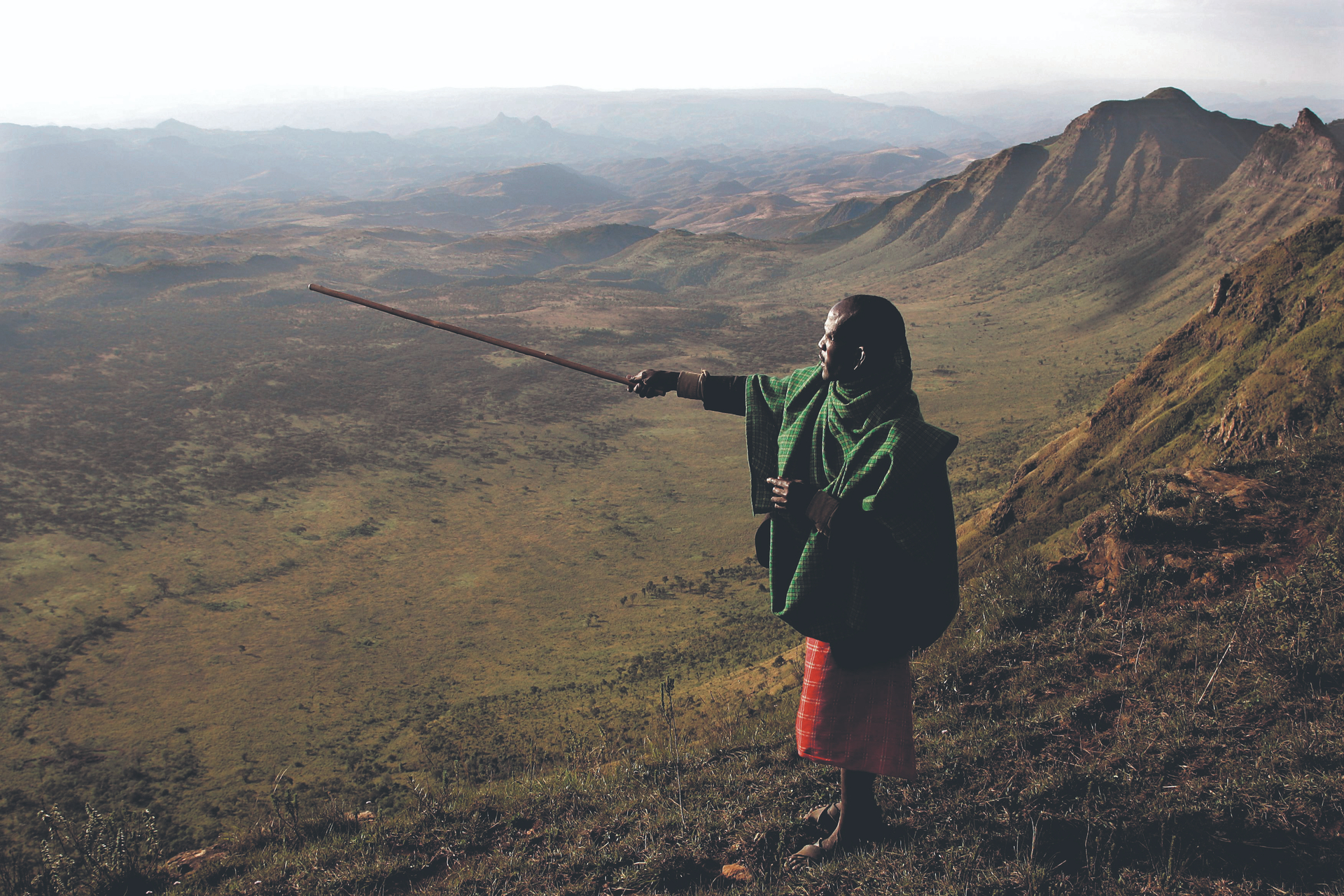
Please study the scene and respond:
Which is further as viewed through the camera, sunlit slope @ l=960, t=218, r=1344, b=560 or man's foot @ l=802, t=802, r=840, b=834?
sunlit slope @ l=960, t=218, r=1344, b=560

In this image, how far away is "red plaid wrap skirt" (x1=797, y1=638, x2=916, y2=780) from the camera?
3.26 metres

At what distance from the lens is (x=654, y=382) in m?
4.36

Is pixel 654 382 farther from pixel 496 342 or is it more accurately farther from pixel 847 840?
pixel 847 840

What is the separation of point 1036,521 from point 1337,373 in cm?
367

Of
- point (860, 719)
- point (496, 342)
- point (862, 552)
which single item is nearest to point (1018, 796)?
point (860, 719)

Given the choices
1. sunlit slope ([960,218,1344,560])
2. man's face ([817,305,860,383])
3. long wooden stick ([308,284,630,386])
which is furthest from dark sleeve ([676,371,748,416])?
sunlit slope ([960,218,1344,560])

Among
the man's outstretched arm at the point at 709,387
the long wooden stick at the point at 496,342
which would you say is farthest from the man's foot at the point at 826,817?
the long wooden stick at the point at 496,342

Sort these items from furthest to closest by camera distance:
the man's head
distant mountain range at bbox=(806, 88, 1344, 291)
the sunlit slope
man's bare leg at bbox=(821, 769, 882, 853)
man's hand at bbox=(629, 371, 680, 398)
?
distant mountain range at bbox=(806, 88, 1344, 291) < the sunlit slope < man's hand at bbox=(629, 371, 680, 398) < man's bare leg at bbox=(821, 769, 882, 853) < the man's head

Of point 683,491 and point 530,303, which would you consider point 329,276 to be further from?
point 683,491

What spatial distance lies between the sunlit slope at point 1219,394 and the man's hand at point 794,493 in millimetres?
7060

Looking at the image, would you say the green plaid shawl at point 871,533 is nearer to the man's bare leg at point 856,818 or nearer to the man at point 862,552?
the man at point 862,552

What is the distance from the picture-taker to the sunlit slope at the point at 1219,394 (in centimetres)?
833

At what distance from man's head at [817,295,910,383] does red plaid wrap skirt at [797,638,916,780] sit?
131cm

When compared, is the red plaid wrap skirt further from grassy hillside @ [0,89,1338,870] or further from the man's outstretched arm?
grassy hillside @ [0,89,1338,870]
